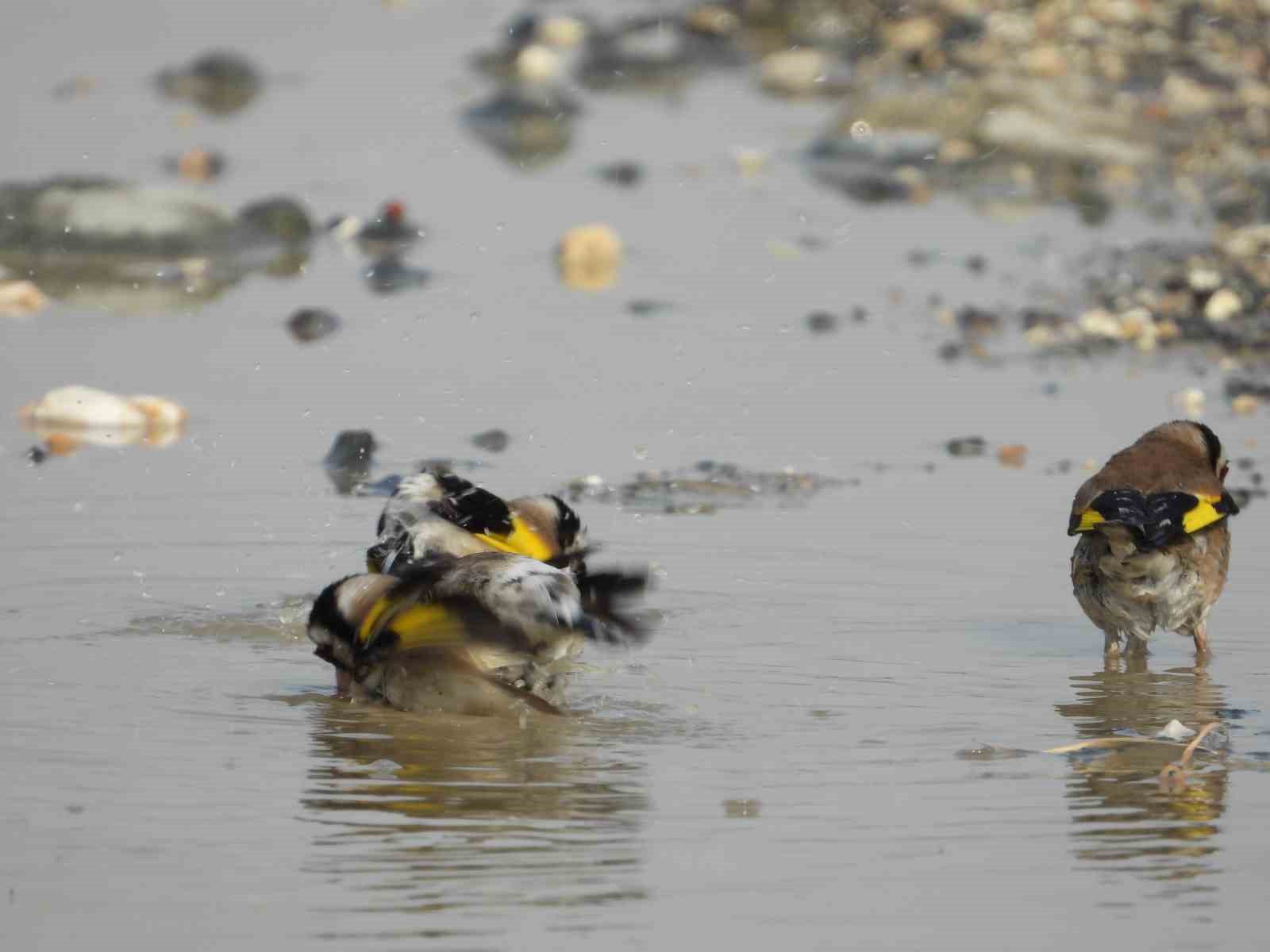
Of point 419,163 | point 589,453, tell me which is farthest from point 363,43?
point 589,453

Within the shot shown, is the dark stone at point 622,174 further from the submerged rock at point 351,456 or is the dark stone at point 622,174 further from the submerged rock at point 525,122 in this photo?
the submerged rock at point 351,456

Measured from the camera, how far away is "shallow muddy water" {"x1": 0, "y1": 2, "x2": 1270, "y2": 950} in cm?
468

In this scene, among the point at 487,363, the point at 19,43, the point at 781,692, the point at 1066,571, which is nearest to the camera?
the point at 781,692

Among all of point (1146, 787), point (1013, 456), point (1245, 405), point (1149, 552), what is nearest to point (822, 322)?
point (1245, 405)

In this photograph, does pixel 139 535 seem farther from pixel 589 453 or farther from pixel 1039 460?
pixel 1039 460

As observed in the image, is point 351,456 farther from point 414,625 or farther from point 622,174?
point 622,174

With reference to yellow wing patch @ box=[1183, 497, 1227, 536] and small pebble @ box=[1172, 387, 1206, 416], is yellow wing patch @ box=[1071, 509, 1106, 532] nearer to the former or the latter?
yellow wing patch @ box=[1183, 497, 1227, 536]

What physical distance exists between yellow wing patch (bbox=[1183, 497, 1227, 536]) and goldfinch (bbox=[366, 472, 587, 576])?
6.07ft

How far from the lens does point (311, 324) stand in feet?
38.8

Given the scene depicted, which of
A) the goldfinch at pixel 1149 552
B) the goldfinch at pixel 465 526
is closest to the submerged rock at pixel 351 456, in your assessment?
the goldfinch at pixel 465 526

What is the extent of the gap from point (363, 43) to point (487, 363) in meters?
11.8

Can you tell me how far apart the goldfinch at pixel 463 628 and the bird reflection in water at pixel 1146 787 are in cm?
128

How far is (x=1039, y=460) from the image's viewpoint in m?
9.62

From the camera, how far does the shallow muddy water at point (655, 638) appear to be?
4.68 m
